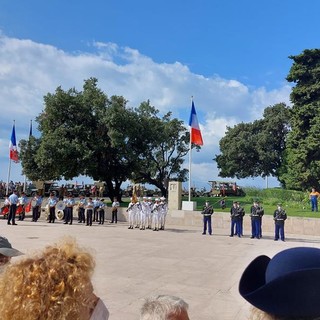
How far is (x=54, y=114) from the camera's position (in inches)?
1280

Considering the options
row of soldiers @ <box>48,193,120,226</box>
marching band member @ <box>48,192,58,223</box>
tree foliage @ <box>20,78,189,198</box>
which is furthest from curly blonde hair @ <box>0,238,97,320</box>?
tree foliage @ <box>20,78,189,198</box>

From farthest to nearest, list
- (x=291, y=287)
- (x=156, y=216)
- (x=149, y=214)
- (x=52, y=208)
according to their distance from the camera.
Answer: (x=52, y=208)
(x=149, y=214)
(x=156, y=216)
(x=291, y=287)

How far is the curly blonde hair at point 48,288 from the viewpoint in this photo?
154 cm

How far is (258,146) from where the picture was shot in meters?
53.1

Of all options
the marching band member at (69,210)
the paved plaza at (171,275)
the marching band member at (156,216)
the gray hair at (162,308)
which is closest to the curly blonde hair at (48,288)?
the gray hair at (162,308)

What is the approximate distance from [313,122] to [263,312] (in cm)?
4001

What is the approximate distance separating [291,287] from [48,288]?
0.93m

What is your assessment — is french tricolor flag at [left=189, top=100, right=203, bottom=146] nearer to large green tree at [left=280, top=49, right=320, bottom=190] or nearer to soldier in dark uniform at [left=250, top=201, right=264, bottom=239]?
soldier in dark uniform at [left=250, top=201, right=264, bottom=239]

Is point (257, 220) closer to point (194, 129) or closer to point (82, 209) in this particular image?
point (194, 129)

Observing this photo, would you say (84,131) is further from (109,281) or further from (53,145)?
(109,281)

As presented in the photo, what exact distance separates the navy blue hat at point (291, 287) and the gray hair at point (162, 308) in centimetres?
45

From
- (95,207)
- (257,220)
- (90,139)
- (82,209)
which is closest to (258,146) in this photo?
(90,139)

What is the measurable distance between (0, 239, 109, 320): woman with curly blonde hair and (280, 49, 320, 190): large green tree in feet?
124

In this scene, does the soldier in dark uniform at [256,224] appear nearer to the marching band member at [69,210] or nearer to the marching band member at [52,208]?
the marching band member at [69,210]
